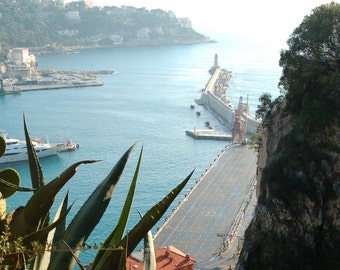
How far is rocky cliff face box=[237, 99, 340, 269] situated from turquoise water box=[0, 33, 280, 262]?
5.70m

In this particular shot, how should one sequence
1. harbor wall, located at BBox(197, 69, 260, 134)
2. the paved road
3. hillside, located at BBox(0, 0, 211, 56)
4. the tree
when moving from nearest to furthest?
the tree → the paved road → harbor wall, located at BBox(197, 69, 260, 134) → hillside, located at BBox(0, 0, 211, 56)

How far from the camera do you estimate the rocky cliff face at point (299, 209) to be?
13.9 m

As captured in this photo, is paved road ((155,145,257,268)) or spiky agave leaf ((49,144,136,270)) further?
paved road ((155,145,257,268))

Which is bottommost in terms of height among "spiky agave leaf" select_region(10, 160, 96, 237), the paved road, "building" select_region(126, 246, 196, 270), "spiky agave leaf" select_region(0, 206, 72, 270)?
the paved road

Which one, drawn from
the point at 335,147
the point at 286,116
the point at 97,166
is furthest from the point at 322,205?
the point at 97,166

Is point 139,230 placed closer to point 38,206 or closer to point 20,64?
point 38,206

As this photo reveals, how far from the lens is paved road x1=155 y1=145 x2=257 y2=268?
2366cm

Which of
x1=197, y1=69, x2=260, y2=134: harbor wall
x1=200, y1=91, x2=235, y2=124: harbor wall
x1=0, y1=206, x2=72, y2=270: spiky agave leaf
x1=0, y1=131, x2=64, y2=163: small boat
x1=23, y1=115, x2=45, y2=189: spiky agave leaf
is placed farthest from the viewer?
x1=200, y1=91, x2=235, y2=124: harbor wall

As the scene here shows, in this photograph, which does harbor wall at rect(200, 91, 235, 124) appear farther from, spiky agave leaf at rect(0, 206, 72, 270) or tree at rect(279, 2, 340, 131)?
spiky agave leaf at rect(0, 206, 72, 270)

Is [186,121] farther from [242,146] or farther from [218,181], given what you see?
[218,181]

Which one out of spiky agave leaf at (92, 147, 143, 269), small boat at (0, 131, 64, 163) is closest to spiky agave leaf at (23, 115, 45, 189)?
spiky agave leaf at (92, 147, 143, 269)

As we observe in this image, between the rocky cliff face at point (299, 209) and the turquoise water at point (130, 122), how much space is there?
18.7 ft

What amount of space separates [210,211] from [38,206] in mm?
25992

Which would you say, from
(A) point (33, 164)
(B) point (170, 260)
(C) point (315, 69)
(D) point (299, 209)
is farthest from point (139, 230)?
(B) point (170, 260)
